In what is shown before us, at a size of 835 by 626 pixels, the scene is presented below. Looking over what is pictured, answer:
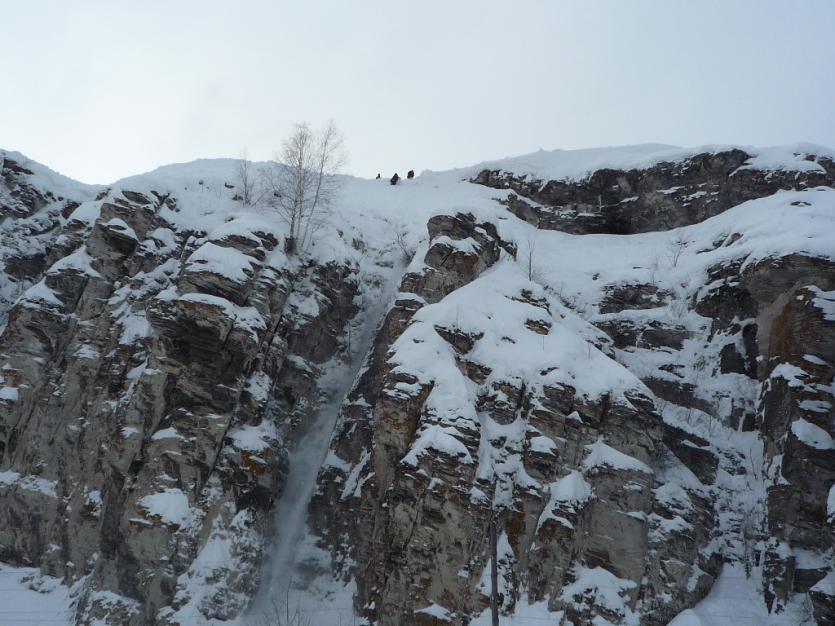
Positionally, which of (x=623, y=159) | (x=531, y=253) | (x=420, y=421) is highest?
(x=623, y=159)

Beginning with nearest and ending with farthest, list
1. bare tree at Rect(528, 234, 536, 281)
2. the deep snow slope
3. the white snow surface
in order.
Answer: the deep snow slope < bare tree at Rect(528, 234, 536, 281) < the white snow surface

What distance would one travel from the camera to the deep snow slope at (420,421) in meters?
19.5

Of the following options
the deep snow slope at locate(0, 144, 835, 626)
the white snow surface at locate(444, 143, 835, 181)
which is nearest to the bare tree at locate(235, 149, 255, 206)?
the deep snow slope at locate(0, 144, 835, 626)

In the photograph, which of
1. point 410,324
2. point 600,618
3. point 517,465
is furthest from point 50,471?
point 600,618

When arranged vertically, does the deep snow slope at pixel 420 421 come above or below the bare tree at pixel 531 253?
below

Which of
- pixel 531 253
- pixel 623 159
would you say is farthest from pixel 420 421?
pixel 623 159

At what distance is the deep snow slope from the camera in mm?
19484

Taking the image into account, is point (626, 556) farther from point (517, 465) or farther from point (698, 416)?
point (698, 416)

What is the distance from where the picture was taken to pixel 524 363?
23344mm

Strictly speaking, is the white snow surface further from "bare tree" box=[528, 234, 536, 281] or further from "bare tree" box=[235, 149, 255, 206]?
"bare tree" box=[235, 149, 255, 206]

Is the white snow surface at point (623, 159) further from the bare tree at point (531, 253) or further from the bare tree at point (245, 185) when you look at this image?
the bare tree at point (245, 185)

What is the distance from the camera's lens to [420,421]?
21344mm

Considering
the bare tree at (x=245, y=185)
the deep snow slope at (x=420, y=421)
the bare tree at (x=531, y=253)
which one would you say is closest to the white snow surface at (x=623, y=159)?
the deep snow slope at (x=420, y=421)

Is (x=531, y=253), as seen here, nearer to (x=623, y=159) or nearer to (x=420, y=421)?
(x=623, y=159)
